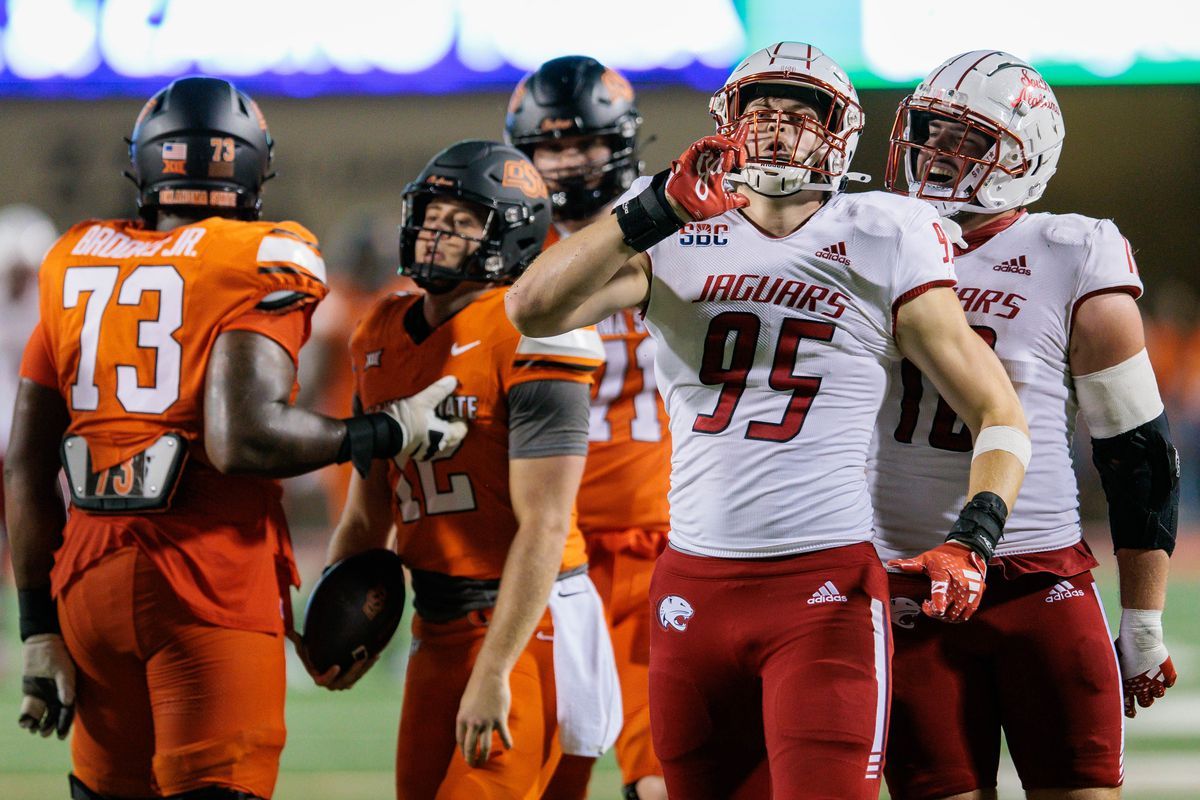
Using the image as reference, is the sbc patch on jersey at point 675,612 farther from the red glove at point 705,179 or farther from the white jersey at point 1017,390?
the red glove at point 705,179

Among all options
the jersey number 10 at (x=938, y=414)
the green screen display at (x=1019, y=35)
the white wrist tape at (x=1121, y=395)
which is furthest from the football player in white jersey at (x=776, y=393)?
the green screen display at (x=1019, y=35)

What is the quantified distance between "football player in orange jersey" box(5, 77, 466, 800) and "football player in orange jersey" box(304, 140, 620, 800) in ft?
0.47

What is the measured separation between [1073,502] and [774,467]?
830 mm

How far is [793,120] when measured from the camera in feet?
9.05

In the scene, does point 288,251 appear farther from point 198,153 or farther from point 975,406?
point 975,406

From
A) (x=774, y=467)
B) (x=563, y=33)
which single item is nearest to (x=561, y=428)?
(x=774, y=467)

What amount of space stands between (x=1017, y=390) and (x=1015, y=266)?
257 millimetres

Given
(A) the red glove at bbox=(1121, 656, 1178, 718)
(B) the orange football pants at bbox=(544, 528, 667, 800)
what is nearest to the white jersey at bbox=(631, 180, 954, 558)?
(A) the red glove at bbox=(1121, 656, 1178, 718)

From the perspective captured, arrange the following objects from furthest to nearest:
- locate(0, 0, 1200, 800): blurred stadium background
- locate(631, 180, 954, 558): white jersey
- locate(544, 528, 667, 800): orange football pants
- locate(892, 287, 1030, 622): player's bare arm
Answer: locate(0, 0, 1200, 800): blurred stadium background
locate(544, 528, 667, 800): orange football pants
locate(631, 180, 954, 558): white jersey
locate(892, 287, 1030, 622): player's bare arm

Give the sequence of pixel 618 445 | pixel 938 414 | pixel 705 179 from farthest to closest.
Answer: pixel 618 445 → pixel 938 414 → pixel 705 179

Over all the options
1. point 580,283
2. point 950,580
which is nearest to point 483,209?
point 580,283

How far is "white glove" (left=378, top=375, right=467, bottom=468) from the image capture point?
319cm

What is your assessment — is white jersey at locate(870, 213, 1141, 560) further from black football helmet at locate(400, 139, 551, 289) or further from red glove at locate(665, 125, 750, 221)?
black football helmet at locate(400, 139, 551, 289)

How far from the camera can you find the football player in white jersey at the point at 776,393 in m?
2.58
